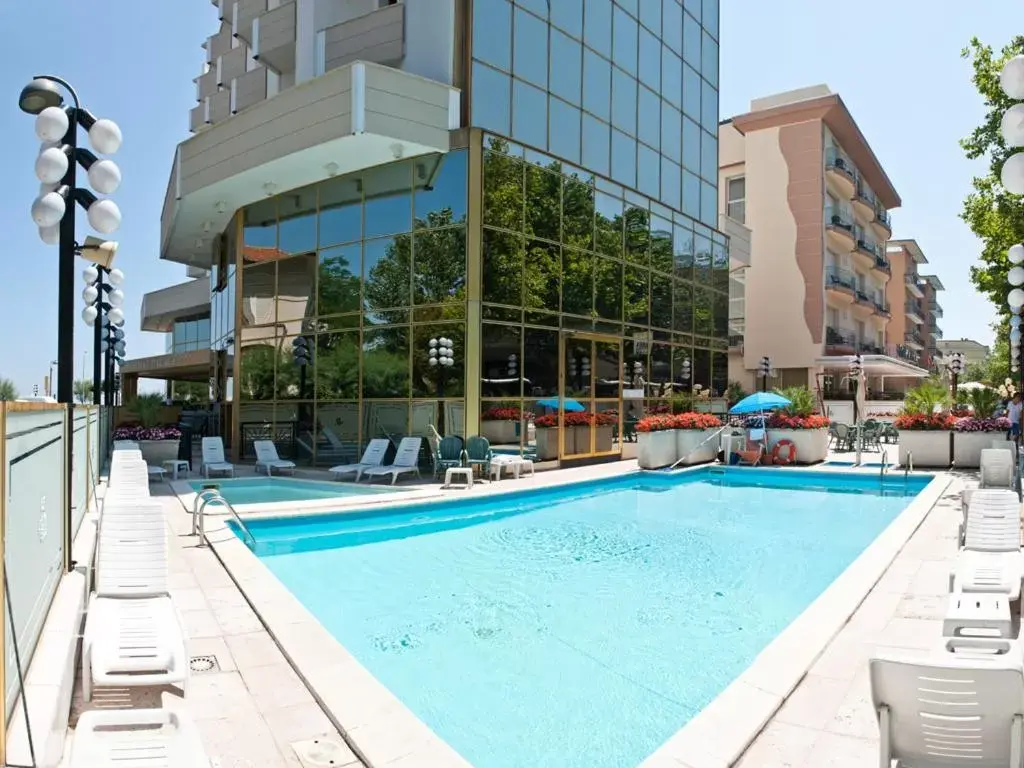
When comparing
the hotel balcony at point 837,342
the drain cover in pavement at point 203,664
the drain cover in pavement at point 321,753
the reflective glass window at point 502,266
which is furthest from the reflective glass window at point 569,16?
the hotel balcony at point 837,342

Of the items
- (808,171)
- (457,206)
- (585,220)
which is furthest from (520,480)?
(808,171)

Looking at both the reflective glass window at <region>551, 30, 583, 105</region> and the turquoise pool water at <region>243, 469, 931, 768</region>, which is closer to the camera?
the turquoise pool water at <region>243, 469, 931, 768</region>

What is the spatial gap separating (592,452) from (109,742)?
1663 centimetres

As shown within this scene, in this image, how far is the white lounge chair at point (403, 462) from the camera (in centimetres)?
1496

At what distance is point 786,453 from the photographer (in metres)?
18.5

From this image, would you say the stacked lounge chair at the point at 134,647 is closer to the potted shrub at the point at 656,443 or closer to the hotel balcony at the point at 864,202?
the potted shrub at the point at 656,443

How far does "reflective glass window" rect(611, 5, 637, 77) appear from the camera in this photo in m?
20.2

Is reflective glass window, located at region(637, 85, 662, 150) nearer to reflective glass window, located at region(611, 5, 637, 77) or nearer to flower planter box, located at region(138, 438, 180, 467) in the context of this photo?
reflective glass window, located at region(611, 5, 637, 77)

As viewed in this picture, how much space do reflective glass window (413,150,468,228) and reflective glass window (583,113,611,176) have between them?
4505 millimetres

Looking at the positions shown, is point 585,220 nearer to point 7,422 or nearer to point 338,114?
point 338,114

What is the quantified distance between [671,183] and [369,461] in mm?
13230

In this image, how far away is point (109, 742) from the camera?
8.40 ft

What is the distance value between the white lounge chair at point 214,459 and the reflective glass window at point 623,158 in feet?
40.1

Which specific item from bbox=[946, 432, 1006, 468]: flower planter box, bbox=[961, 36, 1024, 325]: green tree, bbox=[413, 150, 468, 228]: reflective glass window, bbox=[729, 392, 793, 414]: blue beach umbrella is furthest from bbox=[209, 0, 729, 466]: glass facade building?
bbox=[961, 36, 1024, 325]: green tree
